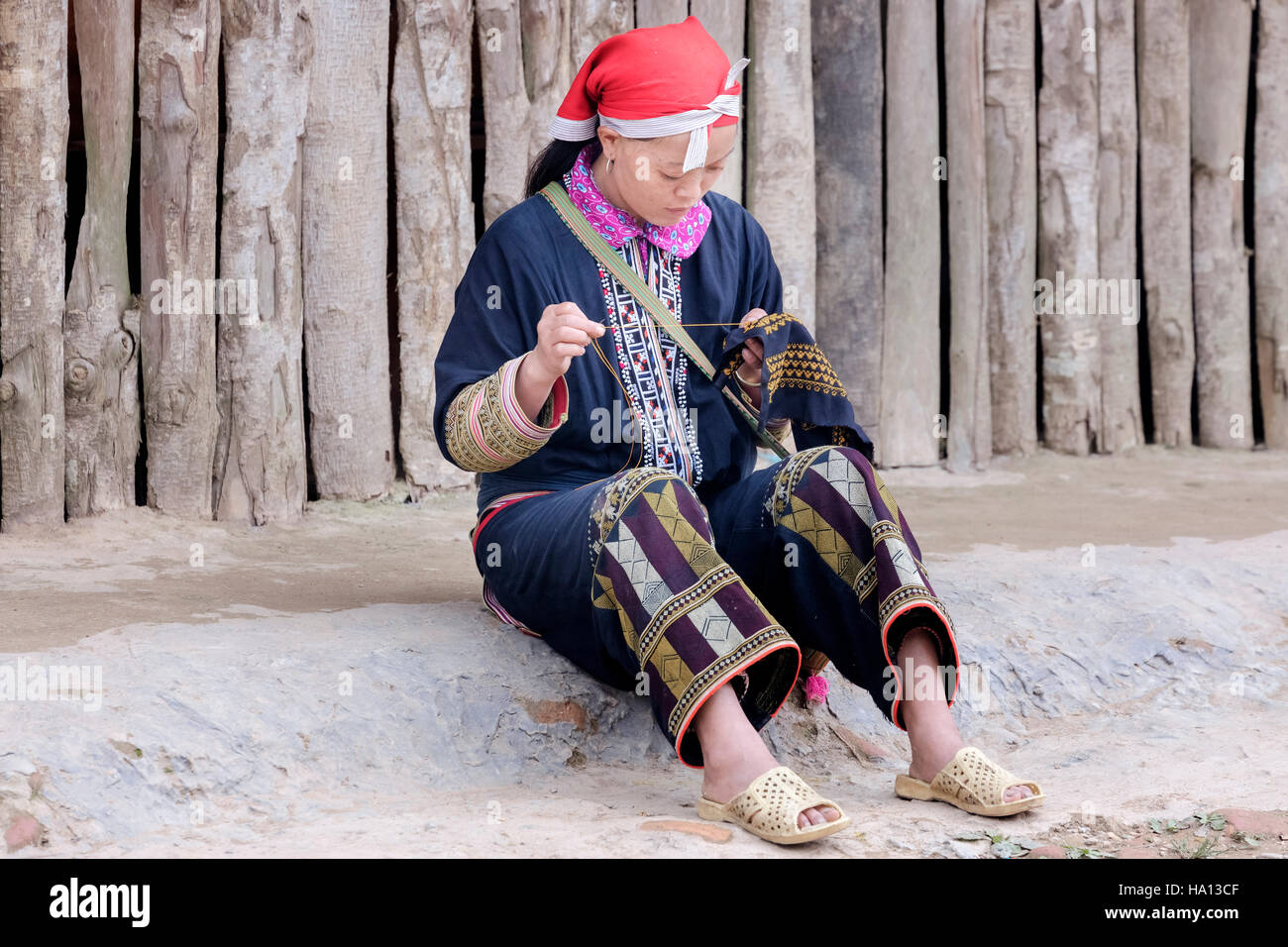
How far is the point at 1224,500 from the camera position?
493cm

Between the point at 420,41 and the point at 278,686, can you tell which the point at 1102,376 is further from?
the point at 278,686

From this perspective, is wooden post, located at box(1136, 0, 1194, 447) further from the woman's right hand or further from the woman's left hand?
the woman's right hand

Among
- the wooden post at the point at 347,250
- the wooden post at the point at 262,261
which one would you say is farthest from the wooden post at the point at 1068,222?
the wooden post at the point at 262,261

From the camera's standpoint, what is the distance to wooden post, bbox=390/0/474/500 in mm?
4551

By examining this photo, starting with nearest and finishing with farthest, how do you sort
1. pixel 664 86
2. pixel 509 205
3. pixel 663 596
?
1. pixel 663 596
2. pixel 664 86
3. pixel 509 205

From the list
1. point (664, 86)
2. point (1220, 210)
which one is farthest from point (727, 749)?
point (1220, 210)

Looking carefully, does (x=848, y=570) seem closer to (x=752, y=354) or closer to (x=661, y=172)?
(x=752, y=354)

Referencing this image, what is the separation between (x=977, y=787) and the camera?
2.33 metres

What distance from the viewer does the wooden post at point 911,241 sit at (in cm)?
533

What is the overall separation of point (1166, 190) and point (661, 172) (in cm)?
390

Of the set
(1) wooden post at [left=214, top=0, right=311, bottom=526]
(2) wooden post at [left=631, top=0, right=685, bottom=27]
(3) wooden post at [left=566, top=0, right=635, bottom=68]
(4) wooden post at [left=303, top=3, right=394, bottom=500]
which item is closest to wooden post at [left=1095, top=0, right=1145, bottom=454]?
(2) wooden post at [left=631, top=0, right=685, bottom=27]

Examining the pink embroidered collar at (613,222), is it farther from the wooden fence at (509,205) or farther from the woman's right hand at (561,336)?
the wooden fence at (509,205)

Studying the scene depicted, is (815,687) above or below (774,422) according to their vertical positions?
below

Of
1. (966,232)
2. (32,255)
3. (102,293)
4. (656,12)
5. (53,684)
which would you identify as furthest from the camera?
(966,232)
